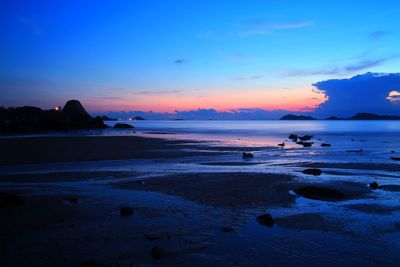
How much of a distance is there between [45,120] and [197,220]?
87.8 meters

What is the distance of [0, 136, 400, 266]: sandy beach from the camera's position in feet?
26.4

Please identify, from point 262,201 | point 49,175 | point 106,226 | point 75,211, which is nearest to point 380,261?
point 262,201

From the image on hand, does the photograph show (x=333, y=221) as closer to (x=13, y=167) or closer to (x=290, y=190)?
(x=290, y=190)

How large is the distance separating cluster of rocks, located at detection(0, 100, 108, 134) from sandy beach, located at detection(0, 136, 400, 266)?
193 ft

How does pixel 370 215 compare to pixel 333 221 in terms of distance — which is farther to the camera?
pixel 370 215

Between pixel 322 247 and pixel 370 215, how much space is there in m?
4.25

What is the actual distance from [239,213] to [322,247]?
3.60 metres

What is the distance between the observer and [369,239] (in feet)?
31.1

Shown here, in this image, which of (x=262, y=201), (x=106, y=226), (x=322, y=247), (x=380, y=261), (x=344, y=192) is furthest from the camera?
(x=344, y=192)

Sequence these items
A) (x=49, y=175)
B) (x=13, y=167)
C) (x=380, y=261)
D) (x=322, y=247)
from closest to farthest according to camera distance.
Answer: (x=380, y=261), (x=322, y=247), (x=49, y=175), (x=13, y=167)

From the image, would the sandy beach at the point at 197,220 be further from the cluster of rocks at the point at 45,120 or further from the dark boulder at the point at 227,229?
the cluster of rocks at the point at 45,120

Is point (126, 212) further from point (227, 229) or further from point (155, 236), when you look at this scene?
point (227, 229)

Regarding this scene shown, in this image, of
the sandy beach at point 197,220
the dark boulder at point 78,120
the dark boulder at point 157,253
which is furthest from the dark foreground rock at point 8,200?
the dark boulder at point 78,120

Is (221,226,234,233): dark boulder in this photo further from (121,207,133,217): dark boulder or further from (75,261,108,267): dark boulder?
(75,261,108,267): dark boulder
